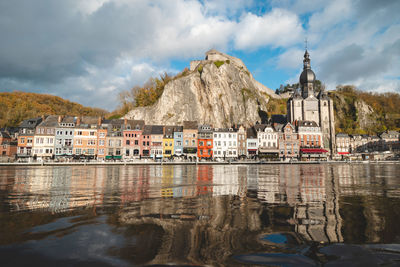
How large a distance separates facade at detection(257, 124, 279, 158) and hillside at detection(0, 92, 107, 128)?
66.4 m

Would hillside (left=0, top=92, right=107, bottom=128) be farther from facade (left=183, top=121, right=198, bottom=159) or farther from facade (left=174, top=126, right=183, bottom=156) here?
facade (left=183, top=121, right=198, bottom=159)

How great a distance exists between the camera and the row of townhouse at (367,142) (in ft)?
286

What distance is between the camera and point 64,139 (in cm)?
5906

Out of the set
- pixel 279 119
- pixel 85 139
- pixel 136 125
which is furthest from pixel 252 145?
pixel 85 139

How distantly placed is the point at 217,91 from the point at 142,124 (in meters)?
34.3

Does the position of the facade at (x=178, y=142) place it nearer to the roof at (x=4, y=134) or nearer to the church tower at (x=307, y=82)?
the roof at (x=4, y=134)

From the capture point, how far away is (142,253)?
3947 millimetres

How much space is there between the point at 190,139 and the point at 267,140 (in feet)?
71.6

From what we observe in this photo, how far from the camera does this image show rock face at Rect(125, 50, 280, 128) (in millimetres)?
80812

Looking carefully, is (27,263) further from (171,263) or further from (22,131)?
(22,131)

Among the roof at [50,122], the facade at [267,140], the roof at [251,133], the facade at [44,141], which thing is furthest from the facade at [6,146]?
the facade at [267,140]

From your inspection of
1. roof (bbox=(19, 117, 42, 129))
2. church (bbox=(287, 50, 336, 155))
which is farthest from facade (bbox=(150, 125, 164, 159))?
church (bbox=(287, 50, 336, 155))

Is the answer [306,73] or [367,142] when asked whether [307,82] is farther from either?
[367,142]

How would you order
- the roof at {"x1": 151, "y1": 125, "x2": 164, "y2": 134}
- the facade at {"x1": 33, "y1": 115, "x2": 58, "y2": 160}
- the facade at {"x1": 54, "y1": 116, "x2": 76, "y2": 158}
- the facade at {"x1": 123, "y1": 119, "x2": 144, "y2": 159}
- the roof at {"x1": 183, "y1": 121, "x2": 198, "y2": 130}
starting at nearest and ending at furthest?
1. the facade at {"x1": 33, "y1": 115, "x2": 58, "y2": 160}
2. the facade at {"x1": 54, "y1": 116, "x2": 76, "y2": 158}
3. the facade at {"x1": 123, "y1": 119, "x2": 144, "y2": 159}
4. the roof at {"x1": 151, "y1": 125, "x2": 164, "y2": 134}
5. the roof at {"x1": 183, "y1": 121, "x2": 198, "y2": 130}
